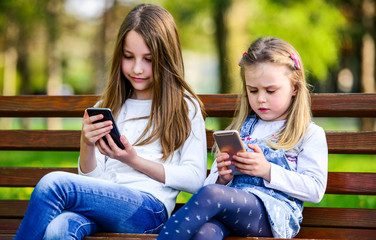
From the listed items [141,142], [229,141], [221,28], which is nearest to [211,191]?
[229,141]

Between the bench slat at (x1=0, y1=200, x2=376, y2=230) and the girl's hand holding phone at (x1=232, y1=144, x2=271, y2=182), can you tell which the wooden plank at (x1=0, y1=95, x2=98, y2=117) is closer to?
the girl's hand holding phone at (x1=232, y1=144, x2=271, y2=182)

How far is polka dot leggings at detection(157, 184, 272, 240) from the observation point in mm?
2240

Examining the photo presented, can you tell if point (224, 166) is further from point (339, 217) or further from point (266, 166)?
point (339, 217)

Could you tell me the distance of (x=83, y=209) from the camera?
251 centimetres

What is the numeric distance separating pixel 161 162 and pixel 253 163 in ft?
2.03

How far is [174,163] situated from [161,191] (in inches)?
8.1

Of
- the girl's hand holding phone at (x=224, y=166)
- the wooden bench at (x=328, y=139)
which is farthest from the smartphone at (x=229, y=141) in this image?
the wooden bench at (x=328, y=139)

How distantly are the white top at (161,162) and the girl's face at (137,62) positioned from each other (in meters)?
0.16

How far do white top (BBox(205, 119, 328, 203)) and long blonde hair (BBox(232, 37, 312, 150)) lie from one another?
0.18ft

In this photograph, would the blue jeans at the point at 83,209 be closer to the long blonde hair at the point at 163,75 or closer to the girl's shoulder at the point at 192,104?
the long blonde hair at the point at 163,75

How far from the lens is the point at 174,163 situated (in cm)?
296

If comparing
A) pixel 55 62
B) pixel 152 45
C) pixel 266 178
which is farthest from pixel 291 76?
pixel 55 62

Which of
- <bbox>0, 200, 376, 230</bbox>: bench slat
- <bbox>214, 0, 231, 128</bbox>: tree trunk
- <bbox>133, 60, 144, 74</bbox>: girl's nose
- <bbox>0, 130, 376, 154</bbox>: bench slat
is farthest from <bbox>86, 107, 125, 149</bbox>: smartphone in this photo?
<bbox>214, 0, 231, 128</bbox>: tree trunk

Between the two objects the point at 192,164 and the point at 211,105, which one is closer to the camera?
the point at 192,164
